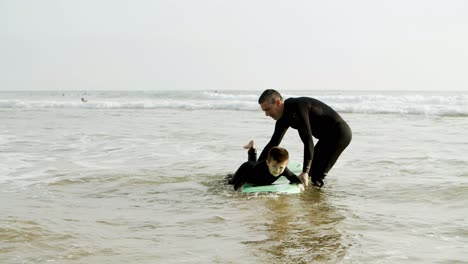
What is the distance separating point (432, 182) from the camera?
7133 mm

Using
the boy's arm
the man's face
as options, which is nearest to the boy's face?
the boy's arm

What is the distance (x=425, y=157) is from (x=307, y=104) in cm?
434

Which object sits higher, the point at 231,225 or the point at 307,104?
the point at 307,104

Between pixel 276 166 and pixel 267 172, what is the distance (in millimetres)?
491

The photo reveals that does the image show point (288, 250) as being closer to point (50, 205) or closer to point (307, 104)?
point (307, 104)

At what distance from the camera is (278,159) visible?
595 centimetres

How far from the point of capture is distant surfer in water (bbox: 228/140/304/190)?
5.98m

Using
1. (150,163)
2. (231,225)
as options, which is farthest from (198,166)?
(231,225)

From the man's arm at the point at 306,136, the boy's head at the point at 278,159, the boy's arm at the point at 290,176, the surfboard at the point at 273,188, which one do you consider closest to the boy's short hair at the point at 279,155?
the boy's head at the point at 278,159

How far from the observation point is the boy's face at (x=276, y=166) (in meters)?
6.00

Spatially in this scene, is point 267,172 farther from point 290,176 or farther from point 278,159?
point 278,159

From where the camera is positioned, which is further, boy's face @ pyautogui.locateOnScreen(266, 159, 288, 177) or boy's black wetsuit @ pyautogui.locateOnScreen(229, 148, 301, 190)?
boy's black wetsuit @ pyautogui.locateOnScreen(229, 148, 301, 190)

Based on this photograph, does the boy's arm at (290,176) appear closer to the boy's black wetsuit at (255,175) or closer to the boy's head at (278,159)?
the boy's black wetsuit at (255,175)

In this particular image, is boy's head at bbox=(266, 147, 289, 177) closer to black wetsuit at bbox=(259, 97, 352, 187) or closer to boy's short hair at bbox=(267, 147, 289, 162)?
boy's short hair at bbox=(267, 147, 289, 162)
